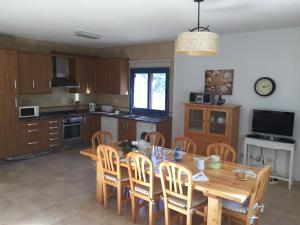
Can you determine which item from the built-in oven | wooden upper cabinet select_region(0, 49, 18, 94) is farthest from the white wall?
wooden upper cabinet select_region(0, 49, 18, 94)

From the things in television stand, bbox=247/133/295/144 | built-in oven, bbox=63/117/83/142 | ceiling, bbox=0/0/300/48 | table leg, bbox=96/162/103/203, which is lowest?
table leg, bbox=96/162/103/203

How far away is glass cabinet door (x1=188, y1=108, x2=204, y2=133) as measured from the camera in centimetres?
479

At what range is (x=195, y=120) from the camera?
4.88 metres

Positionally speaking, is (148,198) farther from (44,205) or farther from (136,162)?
(44,205)

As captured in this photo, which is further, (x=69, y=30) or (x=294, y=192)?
(x=69, y=30)

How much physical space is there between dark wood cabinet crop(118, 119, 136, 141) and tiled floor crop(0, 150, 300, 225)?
1.22 metres

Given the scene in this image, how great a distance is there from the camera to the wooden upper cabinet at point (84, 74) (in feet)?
21.0

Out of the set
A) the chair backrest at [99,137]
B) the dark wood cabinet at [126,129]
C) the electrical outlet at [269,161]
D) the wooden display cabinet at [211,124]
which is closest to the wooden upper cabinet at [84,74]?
the dark wood cabinet at [126,129]

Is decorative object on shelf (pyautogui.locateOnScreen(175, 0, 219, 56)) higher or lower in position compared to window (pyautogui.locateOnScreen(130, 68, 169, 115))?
higher

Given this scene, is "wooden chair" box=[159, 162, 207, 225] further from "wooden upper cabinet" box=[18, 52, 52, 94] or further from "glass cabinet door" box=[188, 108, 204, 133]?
"wooden upper cabinet" box=[18, 52, 52, 94]

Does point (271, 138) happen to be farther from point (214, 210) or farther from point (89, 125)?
point (89, 125)

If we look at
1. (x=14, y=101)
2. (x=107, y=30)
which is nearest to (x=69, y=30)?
(x=107, y=30)

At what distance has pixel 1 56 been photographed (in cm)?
486

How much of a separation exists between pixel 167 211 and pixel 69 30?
350cm
